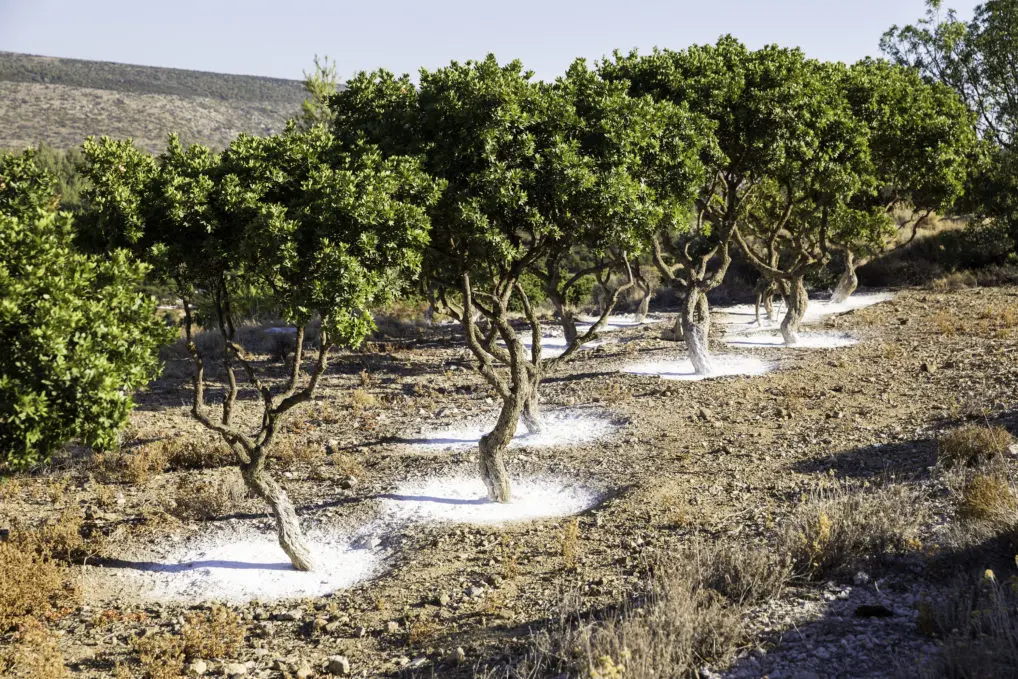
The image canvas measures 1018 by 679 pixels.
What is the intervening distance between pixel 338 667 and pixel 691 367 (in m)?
15.8

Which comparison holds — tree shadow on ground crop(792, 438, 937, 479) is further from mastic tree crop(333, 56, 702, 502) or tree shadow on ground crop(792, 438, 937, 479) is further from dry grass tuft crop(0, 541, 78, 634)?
dry grass tuft crop(0, 541, 78, 634)

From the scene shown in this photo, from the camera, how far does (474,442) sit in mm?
16422

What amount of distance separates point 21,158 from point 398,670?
298 inches

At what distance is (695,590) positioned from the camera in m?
7.84

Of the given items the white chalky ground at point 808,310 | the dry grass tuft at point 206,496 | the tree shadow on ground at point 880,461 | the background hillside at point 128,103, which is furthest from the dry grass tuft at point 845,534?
the background hillside at point 128,103

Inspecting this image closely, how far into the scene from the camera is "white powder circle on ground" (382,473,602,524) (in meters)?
12.2

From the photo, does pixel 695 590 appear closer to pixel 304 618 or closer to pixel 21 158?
pixel 304 618

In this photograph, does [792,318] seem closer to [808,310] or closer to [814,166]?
[814,166]

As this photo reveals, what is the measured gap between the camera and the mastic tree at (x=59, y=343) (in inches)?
256

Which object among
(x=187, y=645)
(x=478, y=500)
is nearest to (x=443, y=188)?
(x=478, y=500)

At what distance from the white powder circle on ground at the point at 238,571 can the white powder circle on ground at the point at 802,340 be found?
1688 centimetres

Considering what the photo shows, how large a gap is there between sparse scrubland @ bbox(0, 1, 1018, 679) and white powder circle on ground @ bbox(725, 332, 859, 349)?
2519 mm

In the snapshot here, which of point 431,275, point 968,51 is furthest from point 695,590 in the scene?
point 968,51

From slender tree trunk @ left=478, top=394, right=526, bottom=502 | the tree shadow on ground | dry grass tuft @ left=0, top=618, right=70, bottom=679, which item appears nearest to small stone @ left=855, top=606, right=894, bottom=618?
the tree shadow on ground
